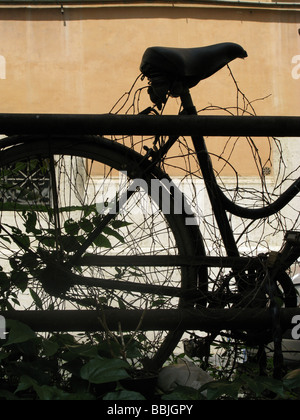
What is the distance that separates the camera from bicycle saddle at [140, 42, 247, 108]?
2059 mm

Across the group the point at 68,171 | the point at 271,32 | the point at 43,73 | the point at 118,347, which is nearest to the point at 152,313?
the point at 118,347

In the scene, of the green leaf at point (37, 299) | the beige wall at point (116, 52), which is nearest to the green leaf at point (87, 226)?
the green leaf at point (37, 299)

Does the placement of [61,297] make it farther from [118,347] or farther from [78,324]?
[118,347]

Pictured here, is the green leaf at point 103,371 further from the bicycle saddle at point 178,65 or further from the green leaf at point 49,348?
the bicycle saddle at point 178,65

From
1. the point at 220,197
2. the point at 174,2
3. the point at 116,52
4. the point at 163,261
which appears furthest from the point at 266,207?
the point at 174,2

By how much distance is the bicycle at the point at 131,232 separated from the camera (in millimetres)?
2102

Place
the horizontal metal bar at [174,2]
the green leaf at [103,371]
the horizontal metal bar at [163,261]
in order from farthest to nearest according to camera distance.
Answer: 1. the horizontal metal bar at [174,2]
2. the horizontal metal bar at [163,261]
3. the green leaf at [103,371]

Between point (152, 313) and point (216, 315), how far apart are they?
22 centimetres

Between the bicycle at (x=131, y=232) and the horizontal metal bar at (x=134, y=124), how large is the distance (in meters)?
0.18

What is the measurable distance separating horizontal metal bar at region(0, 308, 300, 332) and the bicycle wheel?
128 mm

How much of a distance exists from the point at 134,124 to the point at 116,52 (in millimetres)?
5327

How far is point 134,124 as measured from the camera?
1.86m

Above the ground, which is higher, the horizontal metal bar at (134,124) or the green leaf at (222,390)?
the horizontal metal bar at (134,124)

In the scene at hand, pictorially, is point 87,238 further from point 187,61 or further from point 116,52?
point 116,52
